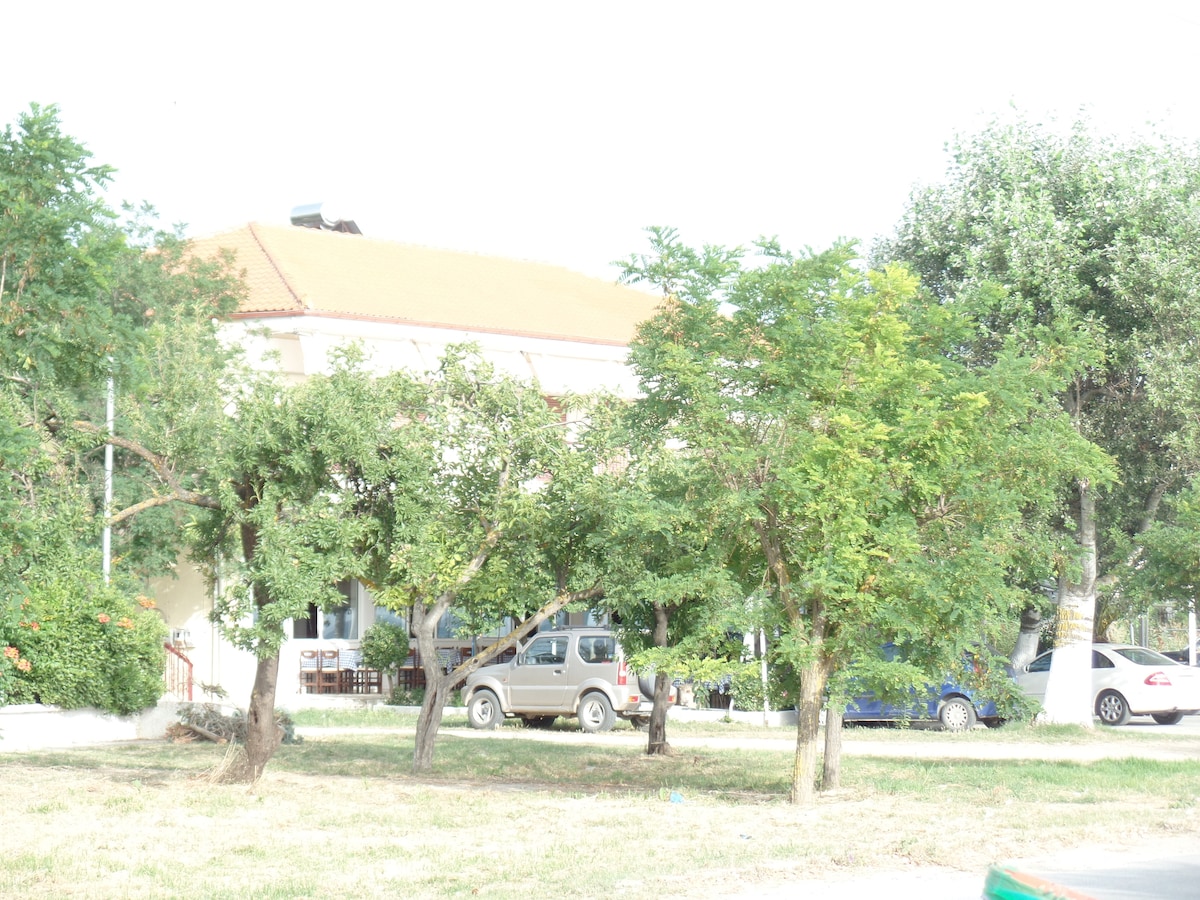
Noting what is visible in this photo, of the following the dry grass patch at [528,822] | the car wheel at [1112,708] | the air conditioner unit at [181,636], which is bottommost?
the dry grass patch at [528,822]

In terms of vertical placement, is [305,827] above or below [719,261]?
below

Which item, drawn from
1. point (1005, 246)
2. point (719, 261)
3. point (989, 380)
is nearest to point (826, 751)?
point (989, 380)

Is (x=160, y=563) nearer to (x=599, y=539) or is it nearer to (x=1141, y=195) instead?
(x=599, y=539)

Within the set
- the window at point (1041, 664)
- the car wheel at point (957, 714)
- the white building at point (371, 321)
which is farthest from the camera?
the white building at point (371, 321)

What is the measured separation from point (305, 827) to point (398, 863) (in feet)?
6.61

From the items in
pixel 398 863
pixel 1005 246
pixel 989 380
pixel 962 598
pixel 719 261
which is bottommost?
pixel 398 863

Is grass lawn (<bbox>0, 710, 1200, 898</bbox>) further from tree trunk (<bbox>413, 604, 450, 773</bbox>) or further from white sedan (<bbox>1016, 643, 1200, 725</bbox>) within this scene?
white sedan (<bbox>1016, 643, 1200, 725</bbox>)

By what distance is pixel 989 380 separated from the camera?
43.7 feet

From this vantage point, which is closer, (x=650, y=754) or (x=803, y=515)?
(x=803, y=515)

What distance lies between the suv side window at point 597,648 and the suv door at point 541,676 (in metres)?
0.32

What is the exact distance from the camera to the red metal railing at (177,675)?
76.3 feet

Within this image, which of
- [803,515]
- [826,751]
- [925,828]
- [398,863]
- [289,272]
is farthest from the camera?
[289,272]

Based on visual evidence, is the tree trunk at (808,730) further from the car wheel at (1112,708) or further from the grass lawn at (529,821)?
the car wheel at (1112,708)

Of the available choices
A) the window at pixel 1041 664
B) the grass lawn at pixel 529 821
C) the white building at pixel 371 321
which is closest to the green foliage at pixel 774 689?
the grass lawn at pixel 529 821
